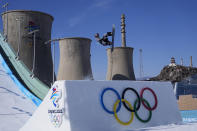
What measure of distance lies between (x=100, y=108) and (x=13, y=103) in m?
5.61

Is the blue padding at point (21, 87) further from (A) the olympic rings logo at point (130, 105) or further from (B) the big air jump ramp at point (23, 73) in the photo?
(A) the olympic rings logo at point (130, 105)

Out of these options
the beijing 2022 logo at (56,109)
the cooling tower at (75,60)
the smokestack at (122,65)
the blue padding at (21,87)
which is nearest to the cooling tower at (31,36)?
the cooling tower at (75,60)

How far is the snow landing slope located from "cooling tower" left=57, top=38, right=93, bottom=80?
39.7ft

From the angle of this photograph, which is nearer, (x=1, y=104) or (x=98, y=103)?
(x=98, y=103)

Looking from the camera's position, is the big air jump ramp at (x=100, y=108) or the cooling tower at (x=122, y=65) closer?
the big air jump ramp at (x=100, y=108)

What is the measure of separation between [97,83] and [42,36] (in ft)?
71.9

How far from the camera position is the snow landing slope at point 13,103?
8.05m

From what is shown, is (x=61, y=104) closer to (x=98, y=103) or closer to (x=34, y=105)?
(x=98, y=103)

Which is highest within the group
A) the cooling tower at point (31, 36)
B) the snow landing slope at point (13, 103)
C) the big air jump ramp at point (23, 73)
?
the cooling tower at point (31, 36)

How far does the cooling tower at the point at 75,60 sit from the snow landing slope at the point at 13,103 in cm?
1210

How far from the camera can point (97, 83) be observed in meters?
5.89

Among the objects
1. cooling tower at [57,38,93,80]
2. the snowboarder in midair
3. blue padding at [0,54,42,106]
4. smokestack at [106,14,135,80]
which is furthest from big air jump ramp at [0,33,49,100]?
smokestack at [106,14,135,80]

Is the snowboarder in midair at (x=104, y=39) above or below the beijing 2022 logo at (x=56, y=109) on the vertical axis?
above

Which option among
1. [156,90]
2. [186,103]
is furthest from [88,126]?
[186,103]
